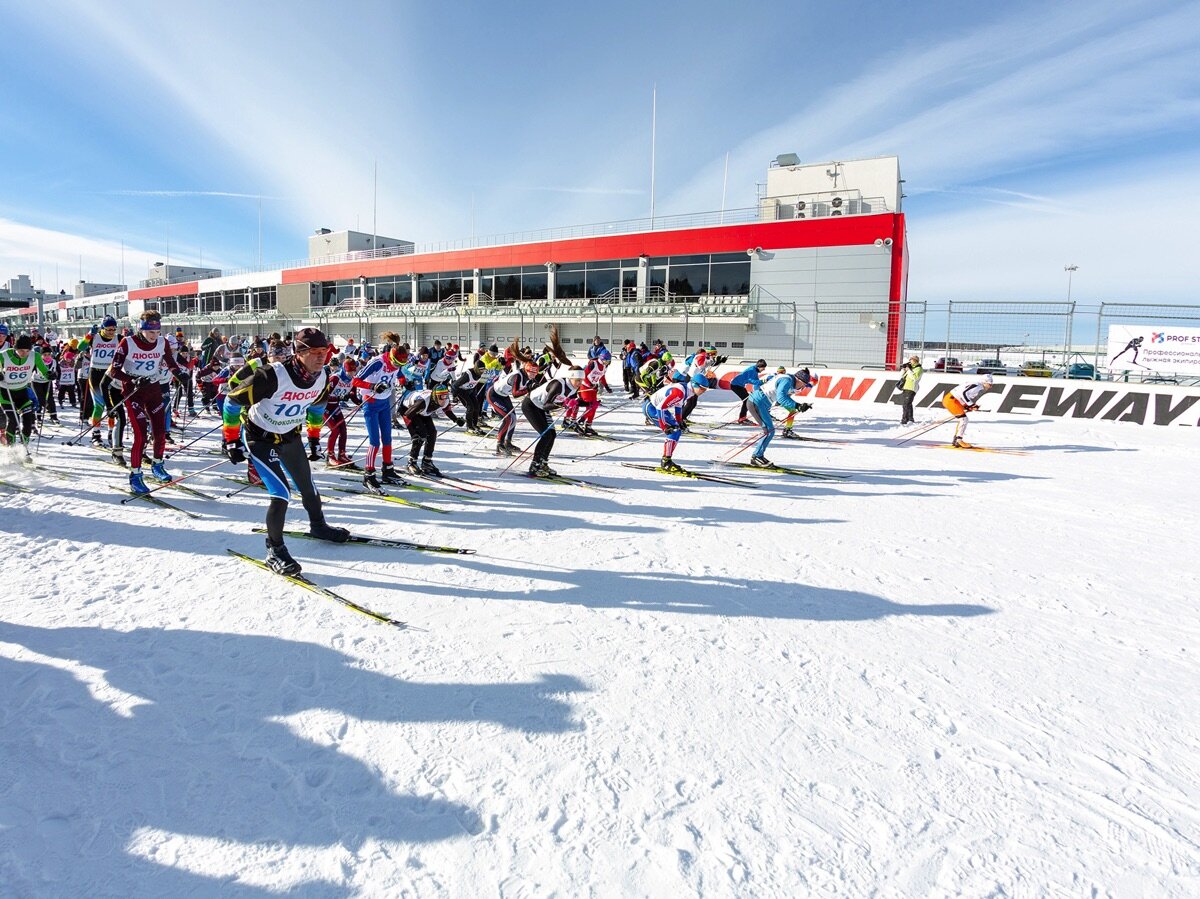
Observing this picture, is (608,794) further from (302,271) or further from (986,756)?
(302,271)

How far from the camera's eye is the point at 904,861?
7.32 ft

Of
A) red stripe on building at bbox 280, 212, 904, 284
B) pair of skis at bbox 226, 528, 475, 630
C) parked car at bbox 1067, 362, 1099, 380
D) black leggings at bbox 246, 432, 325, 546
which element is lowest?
pair of skis at bbox 226, 528, 475, 630

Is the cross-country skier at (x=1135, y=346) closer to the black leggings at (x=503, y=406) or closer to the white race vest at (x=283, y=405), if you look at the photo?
the black leggings at (x=503, y=406)

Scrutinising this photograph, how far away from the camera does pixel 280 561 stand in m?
4.71

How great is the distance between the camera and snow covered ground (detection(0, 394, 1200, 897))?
221 centimetres

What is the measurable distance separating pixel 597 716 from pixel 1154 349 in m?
19.5

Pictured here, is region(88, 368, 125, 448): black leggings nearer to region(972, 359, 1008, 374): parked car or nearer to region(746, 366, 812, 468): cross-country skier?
region(746, 366, 812, 468): cross-country skier

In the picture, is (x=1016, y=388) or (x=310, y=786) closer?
(x=310, y=786)

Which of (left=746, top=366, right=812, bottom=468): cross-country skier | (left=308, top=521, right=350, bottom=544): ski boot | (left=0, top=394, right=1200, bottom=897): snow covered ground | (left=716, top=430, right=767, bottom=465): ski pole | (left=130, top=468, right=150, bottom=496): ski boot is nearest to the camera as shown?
(left=0, top=394, right=1200, bottom=897): snow covered ground

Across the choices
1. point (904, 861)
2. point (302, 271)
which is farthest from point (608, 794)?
point (302, 271)

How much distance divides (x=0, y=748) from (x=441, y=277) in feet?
131

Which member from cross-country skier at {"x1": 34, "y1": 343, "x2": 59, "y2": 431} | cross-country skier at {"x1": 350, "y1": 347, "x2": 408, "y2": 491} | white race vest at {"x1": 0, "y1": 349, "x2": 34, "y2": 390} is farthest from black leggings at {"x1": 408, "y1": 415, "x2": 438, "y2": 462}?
cross-country skier at {"x1": 34, "y1": 343, "x2": 59, "y2": 431}

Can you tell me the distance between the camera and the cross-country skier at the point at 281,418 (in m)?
4.49

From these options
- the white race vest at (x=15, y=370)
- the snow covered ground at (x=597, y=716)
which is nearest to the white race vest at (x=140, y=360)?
the snow covered ground at (x=597, y=716)
